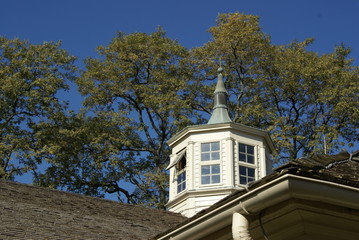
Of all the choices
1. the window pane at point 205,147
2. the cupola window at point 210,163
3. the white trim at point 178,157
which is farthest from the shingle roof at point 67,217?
the white trim at point 178,157

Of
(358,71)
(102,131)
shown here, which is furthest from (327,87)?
(102,131)

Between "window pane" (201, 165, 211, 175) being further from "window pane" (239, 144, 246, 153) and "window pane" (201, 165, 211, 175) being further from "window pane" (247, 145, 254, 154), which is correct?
"window pane" (247, 145, 254, 154)

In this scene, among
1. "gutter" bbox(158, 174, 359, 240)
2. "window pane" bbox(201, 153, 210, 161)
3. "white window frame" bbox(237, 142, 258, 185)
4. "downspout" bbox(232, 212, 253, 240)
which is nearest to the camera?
"gutter" bbox(158, 174, 359, 240)

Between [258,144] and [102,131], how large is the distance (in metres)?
12.0

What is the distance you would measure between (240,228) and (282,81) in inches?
982

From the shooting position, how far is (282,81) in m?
30.2

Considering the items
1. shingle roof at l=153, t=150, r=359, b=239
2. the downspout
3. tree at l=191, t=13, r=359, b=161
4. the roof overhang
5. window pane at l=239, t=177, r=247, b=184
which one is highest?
tree at l=191, t=13, r=359, b=161

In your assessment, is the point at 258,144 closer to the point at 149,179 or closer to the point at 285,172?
the point at 149,179

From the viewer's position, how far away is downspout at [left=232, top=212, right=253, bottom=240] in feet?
19.2

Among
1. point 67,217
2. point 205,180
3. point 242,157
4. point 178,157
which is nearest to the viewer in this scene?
point 67,217

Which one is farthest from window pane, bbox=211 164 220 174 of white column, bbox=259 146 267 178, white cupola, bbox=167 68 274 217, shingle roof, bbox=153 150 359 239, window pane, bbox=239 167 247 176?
shingle roof, bbox=153 150 359 239

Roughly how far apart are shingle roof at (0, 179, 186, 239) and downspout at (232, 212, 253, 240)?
547 cm

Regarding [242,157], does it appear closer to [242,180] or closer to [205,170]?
[242,180]

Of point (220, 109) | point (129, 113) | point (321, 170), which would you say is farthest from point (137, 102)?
point (321, 170)
